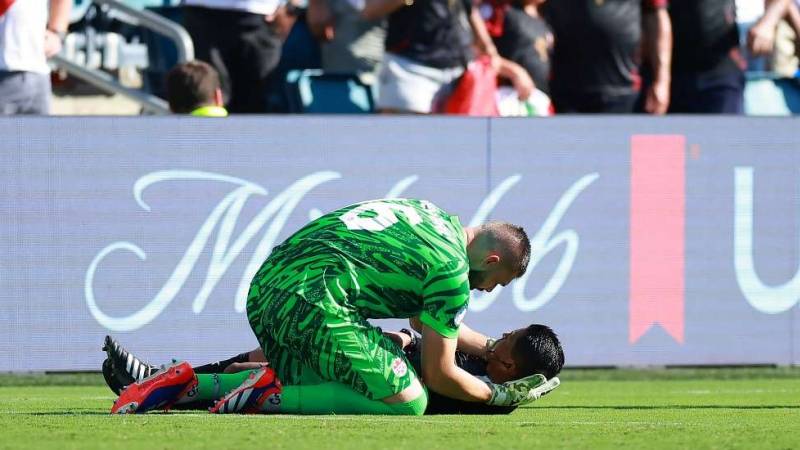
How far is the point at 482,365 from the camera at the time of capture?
7355 mm

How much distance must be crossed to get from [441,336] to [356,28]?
19.2 feet

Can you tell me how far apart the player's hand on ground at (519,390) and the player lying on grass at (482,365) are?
95mm

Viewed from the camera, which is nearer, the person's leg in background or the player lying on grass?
the player lying on grass

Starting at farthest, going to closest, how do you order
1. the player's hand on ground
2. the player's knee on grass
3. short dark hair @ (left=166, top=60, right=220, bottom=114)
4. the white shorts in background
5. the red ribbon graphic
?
the white shorts in background < the red ribbon graphic < short dark hair @ (left=166, top=60, right=220, bottom=114) < the player's hand on ground < the player's knee on grass

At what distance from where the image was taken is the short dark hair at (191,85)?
9664 mm

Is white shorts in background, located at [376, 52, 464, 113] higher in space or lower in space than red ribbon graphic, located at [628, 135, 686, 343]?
higher

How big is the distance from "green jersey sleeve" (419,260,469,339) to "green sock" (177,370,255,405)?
3.33 ft

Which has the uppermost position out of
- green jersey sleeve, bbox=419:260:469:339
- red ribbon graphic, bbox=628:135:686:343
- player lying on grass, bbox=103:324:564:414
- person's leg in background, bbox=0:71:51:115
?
green jersey sleeve, bbox=419:260:469:339

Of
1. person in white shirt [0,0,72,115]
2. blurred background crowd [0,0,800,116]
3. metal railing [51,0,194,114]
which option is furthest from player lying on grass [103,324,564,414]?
metal railing [51,0,194,114]

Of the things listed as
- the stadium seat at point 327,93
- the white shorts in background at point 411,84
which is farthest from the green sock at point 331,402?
the stadium seat at point 327,93

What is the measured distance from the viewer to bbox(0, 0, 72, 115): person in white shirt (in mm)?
9875

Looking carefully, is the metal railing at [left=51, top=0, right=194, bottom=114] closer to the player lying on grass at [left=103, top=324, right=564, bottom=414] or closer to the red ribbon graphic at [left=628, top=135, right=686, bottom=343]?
the red ribbon graphic at [left=628, top=135, right=686, bottom=343]

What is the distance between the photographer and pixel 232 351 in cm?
949

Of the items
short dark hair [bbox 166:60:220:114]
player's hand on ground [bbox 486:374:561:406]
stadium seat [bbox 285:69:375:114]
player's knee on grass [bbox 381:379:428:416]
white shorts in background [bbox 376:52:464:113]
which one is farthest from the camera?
stadium seat [bbox 285:69:375:114]
